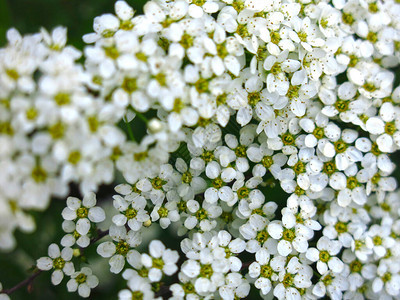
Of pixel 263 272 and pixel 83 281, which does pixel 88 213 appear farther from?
pixel 263 272

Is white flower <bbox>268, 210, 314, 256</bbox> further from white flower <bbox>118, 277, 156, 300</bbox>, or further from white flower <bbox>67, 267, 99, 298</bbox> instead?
white flower <bbox>67, 267, 99, 298</bbox>

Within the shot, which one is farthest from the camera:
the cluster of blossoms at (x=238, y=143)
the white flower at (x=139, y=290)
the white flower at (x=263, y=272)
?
the white flower at (x=263, y=272)

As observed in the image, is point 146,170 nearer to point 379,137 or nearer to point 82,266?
point 82,266

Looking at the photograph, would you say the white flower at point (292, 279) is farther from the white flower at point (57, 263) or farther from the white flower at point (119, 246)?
the white flower at point (57, 263)

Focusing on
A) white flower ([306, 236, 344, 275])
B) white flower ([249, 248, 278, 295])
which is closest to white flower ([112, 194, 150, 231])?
white flower ([249, 248, 278, 295])

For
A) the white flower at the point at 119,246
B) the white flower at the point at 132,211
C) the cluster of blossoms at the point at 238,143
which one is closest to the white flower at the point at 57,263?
the cluster of blossoms at the point at 238,143

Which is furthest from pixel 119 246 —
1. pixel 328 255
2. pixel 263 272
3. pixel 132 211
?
pixel 328 255

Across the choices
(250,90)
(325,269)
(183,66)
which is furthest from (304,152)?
(183,66)
